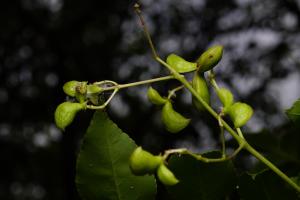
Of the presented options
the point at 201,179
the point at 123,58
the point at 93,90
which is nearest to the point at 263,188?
the point at 201,179

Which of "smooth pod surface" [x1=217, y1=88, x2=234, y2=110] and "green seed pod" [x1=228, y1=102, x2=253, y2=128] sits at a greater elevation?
"smooth pod surface" [x1=217, y1=88, x2=234, y2=110]

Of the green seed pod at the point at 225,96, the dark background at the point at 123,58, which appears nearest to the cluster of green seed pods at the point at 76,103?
the green seed pod at the point at 225,96

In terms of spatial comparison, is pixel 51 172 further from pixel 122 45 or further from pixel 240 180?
pixel 240 180

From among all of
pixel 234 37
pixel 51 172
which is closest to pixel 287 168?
pixel 234 37

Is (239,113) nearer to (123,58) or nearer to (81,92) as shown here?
(81,92)

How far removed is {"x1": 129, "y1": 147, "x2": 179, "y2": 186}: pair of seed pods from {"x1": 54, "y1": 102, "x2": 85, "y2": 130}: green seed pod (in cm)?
9

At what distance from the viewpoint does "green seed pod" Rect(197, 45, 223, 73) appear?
1.50 feet

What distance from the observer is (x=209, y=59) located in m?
0.46

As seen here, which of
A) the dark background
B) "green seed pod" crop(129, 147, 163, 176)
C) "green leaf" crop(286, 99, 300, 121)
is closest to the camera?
"green seed pod" crop(129, 147, 163, 176)

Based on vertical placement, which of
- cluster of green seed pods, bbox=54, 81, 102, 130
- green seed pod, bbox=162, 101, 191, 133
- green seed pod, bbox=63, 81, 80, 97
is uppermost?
green seed pod, bbox=63, 81, 80, 97

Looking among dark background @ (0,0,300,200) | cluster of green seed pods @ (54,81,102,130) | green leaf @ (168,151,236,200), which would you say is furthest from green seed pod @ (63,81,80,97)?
dark background @ (0,0,300,200)

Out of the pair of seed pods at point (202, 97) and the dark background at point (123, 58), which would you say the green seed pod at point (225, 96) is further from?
the dark background at point (123, 58)

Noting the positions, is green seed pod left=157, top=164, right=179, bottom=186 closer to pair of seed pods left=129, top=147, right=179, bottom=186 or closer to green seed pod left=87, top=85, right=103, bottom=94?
pair of seed pods left=129, top=147, right=179, bottom=186

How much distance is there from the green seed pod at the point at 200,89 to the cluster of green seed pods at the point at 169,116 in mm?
19
